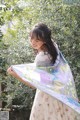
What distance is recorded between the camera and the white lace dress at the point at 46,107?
9.79 feet

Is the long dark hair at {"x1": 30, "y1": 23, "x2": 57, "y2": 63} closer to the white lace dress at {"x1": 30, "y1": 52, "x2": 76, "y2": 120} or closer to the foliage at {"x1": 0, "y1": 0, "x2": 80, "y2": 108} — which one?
the white lace dress at {"x1": 30, "y1": 52, "x2": 76, "y2": 120}

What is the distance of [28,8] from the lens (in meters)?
6.03

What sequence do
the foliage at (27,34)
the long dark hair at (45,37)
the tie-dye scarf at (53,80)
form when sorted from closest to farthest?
the tie-dye scarf at (53,80) < the long dark hair at (45,37) < the foliage at (27,34)

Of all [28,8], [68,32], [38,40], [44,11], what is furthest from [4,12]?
[38,40]

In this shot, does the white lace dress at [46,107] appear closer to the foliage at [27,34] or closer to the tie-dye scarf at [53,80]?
the tie-dye scarf at [53,80]

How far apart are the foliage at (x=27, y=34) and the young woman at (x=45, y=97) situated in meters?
2.10

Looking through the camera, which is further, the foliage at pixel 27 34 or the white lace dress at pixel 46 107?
the foliage at pixel 27 34

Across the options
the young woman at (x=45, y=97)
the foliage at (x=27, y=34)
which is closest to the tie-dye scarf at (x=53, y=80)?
the young woman at (x=45, y=97)

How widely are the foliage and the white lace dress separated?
6.88ft

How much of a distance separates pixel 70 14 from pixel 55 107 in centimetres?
267

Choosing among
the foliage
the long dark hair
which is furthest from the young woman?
the foliage

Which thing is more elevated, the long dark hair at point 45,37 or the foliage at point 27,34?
the long dark hair at point 45,37

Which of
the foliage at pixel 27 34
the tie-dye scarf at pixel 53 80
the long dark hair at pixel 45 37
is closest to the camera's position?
the tie-dye scarf at pixel 53 80

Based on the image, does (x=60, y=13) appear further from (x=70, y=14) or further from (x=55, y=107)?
(x=55, y=107)
